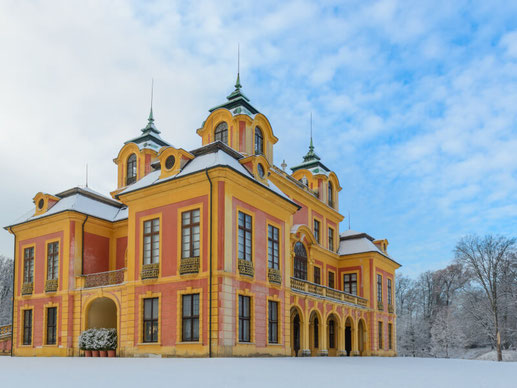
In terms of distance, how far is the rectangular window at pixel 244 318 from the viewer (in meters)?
22.9

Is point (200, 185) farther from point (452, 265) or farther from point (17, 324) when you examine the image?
point (452, 265)

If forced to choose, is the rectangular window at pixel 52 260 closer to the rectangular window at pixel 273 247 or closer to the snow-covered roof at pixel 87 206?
the snow-covered roof at pixel 87 206

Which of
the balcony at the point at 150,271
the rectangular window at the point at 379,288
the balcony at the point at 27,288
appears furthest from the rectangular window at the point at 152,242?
the rectangular window at the point at 379,288

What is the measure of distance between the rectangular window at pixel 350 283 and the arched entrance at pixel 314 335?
7.14m

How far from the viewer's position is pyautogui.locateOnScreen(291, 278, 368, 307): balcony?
1156 inches

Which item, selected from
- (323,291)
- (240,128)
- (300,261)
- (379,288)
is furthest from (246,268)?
(379,288)

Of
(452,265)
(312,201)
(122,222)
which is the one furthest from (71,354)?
(452,265)

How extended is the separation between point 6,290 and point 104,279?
127ft

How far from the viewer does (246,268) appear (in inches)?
915

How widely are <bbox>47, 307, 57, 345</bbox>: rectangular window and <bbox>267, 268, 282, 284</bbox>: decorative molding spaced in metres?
12.7

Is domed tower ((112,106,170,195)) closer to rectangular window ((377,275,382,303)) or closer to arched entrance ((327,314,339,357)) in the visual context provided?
arched entrance ((327,314,339,357))

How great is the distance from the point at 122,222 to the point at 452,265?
56778 mm

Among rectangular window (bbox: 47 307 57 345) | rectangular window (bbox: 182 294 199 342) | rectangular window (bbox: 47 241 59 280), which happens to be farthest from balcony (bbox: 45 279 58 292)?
rectangular window (bbox: 182 294 199 342)

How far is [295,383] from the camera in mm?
10930
